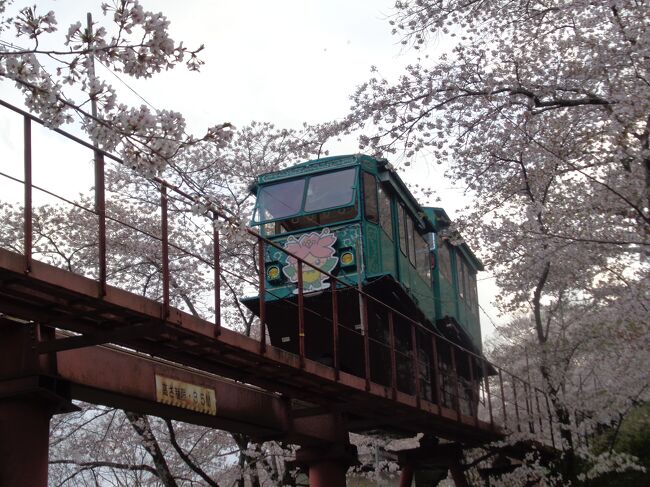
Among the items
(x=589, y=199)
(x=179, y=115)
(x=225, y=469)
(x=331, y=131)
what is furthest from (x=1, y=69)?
(x=225, y=469)

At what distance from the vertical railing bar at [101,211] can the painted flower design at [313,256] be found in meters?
5.44

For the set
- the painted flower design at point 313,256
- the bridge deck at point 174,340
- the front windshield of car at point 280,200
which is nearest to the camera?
the bridge deck at point 174,340

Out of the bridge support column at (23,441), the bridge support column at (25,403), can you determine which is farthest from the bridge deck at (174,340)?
the bridge support column at (23,441)

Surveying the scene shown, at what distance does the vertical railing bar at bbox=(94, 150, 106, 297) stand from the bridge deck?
0.07 m

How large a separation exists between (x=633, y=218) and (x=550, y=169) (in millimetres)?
1655

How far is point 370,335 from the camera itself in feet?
39.5

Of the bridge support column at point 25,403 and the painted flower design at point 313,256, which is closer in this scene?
the bridge support column at point 25,403

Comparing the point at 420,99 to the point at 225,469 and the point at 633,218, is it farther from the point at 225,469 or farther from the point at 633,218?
the point at 225,469

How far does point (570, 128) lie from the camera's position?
14.4 m

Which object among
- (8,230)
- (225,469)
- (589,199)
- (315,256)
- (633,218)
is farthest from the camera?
(225,469)

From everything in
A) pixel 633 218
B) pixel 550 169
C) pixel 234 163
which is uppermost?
pixel 234 163

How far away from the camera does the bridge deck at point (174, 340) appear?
19.7 feet

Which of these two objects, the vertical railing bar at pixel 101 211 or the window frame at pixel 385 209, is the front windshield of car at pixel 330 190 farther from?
the vertical railing bar at pixel 101 211

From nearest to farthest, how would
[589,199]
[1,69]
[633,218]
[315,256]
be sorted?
[1,69], [315,256], [633,218], [589,199]
